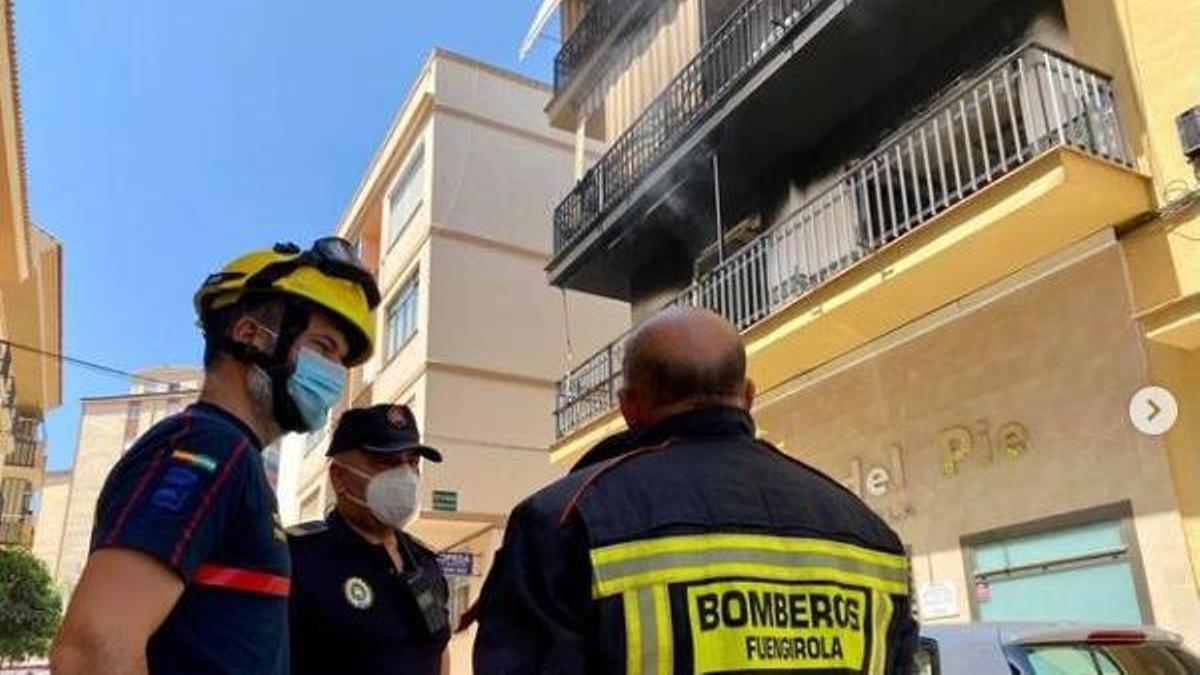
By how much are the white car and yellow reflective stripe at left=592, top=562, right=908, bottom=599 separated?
2.56 m

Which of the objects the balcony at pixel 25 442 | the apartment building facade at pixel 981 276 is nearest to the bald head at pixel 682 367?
the apartment building facade at pixel 981 276

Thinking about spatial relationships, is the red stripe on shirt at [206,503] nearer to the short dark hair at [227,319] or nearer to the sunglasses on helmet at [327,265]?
the short dark hair at [227,319]

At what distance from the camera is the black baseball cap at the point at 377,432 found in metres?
3.54

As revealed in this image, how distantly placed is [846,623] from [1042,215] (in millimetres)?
6178

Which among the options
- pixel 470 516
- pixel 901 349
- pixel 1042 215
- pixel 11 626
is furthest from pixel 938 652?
pixel 11 626

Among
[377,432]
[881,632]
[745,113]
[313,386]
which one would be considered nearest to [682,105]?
[745,113]

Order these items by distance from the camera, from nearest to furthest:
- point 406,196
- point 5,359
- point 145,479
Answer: point 145,479, point 5,359, point 406,196

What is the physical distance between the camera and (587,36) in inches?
622

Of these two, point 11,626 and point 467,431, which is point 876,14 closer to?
point 467,431

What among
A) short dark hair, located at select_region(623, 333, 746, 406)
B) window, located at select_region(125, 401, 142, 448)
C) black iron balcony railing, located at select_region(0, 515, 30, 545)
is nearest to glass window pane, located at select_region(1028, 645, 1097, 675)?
short dark hair, located at select_region(623, 333, 746, 406)

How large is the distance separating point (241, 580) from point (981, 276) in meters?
7.27

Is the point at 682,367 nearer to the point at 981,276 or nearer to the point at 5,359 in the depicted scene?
the point at 981,276

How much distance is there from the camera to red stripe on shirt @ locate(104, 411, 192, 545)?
5.32 feet

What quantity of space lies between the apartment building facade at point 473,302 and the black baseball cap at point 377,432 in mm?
13899
